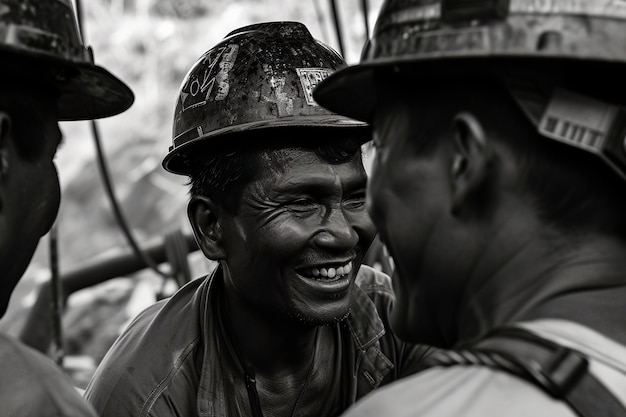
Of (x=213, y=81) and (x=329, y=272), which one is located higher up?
(x=213, y=81)

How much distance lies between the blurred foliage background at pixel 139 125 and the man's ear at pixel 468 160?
732cm

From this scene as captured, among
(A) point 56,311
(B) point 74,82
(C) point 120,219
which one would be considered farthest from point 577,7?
(C) point 120,219

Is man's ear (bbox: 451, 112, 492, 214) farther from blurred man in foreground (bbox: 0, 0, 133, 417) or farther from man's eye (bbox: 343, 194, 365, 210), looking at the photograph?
man's eye (bbox: 343, 194, 365, 210)

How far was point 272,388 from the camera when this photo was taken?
3234 millimetres

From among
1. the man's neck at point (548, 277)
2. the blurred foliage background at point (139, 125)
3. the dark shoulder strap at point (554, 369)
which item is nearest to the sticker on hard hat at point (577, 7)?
the man's neck at point (548, 277)

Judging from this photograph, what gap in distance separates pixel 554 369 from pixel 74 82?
1483 millimetres

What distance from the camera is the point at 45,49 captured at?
80.6 inches

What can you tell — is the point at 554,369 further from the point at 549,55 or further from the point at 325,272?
the point at 325,272

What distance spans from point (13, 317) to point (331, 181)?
580cm

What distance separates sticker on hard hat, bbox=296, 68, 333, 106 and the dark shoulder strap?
174 centimetres

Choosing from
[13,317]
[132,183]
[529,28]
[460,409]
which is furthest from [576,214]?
[132,183]

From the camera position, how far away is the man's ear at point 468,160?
1685mm

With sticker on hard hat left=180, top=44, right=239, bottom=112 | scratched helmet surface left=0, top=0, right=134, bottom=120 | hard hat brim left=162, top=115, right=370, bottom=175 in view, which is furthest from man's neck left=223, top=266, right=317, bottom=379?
scratched helmet surface left=0, top=0, right=134, bottom=120

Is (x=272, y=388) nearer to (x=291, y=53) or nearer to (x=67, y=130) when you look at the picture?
(x=291, y=53)
